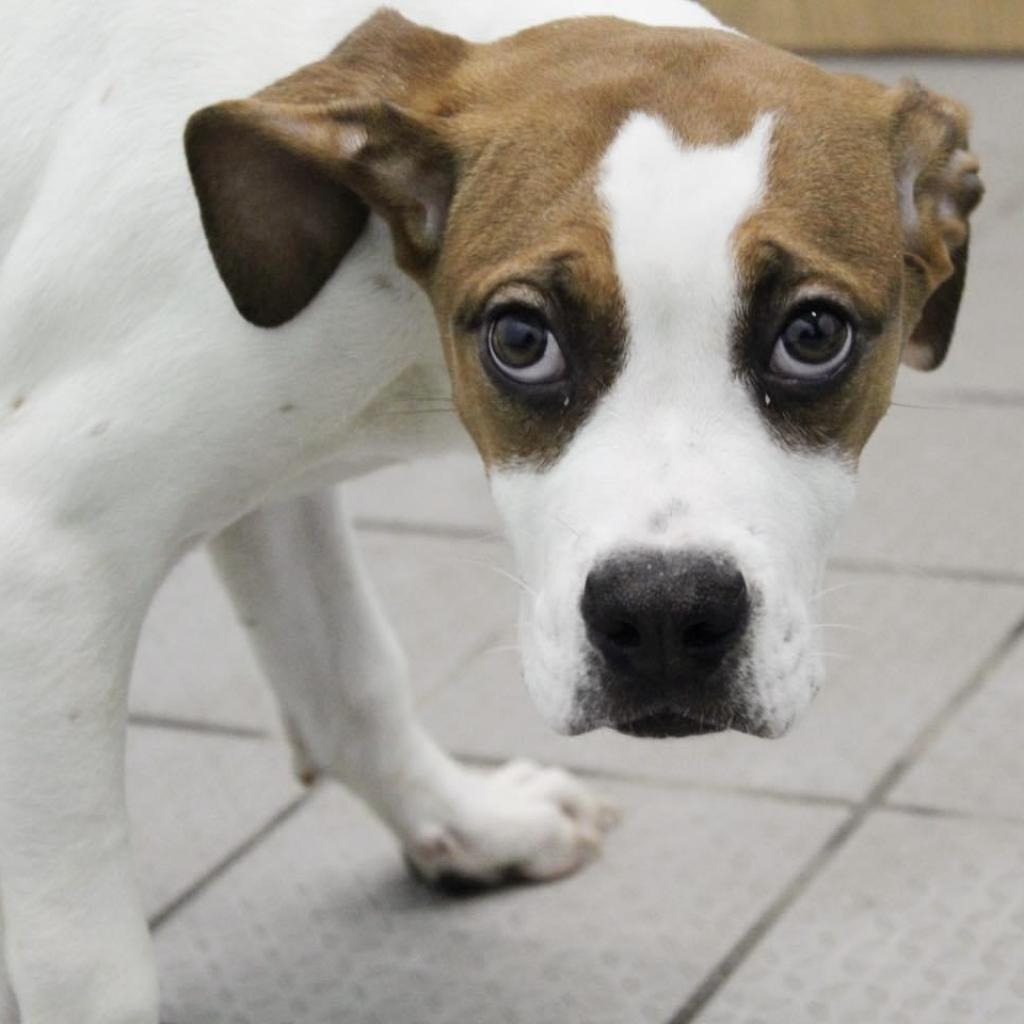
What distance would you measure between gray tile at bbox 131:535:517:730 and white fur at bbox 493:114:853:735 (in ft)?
5.80

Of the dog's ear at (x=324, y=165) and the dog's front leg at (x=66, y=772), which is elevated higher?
the dog's ear at (x=324, y=165)

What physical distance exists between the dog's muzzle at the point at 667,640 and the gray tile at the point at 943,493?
2065 millimetres

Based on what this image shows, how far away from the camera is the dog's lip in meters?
2.34

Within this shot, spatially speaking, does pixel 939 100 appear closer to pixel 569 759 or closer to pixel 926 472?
pixel 569 759

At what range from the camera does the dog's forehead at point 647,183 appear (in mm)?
2258

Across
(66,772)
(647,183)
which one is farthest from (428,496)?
(647,183)

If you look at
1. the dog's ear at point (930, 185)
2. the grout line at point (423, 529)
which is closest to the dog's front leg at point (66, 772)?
the dog's ear at point (930, 185)

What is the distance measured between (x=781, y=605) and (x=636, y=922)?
1.11 meters

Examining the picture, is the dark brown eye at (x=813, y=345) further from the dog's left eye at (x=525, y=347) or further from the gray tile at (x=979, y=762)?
the gray tile at (x=979, y=762)

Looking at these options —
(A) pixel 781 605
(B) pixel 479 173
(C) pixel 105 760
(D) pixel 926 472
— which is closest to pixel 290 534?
(C) pixel 105 760

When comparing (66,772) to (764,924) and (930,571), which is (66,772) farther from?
(930,571)

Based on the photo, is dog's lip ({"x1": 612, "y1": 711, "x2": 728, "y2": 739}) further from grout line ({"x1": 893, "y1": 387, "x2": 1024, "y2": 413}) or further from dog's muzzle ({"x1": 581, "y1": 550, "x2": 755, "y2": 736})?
grout line ({"x1": 893, "y1": 387, "x2": 1024, "y2": 413})

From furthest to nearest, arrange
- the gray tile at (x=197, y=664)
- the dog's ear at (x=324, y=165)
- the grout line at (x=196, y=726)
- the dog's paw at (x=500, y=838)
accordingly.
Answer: the gray tile at (x=197, y=664) < the grout line at (x=196, y=726) < the dog's paw at (x=500, y=838) < the dog's ear at (x=324, y=165)

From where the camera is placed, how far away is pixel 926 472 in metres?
4.75
